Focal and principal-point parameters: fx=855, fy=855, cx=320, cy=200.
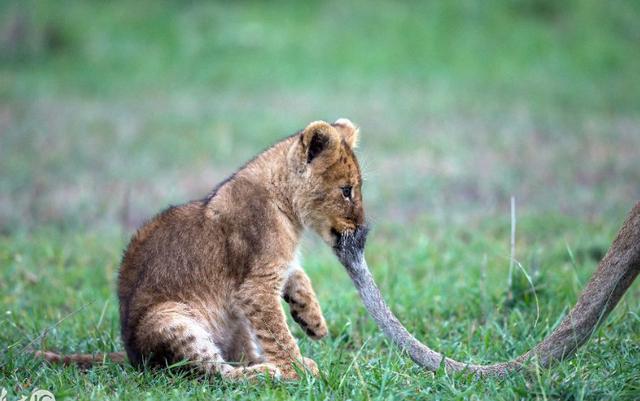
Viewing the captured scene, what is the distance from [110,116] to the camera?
50.2ft

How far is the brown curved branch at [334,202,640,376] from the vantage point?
4633mm

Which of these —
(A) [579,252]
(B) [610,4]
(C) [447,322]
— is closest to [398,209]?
(A) [579,252]

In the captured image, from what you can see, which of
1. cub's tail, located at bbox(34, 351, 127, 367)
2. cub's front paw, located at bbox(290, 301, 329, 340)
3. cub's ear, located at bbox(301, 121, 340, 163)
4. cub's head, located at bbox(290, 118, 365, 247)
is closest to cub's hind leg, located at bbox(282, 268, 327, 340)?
cub's front paw, located at bbox(290, 301, 329, 340)

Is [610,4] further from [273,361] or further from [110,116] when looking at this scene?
[273,361]

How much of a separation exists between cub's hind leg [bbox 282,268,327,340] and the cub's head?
1.31 ft

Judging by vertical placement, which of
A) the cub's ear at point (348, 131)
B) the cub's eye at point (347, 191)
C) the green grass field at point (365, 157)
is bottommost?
the green grass field at point (365, 157)

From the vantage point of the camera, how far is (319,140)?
552cm

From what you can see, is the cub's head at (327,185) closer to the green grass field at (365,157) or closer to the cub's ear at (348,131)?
the cub's ear at (348,131)

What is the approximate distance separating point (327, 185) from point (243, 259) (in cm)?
72

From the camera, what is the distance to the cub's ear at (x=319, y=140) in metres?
5.45

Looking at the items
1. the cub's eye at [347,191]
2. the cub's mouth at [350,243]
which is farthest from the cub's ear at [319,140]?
the cub's mouth at [350,243]

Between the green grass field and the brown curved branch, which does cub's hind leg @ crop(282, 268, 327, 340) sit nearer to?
the green grass field

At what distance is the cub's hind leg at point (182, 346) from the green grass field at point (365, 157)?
0.11 metres

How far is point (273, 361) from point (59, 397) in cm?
127
